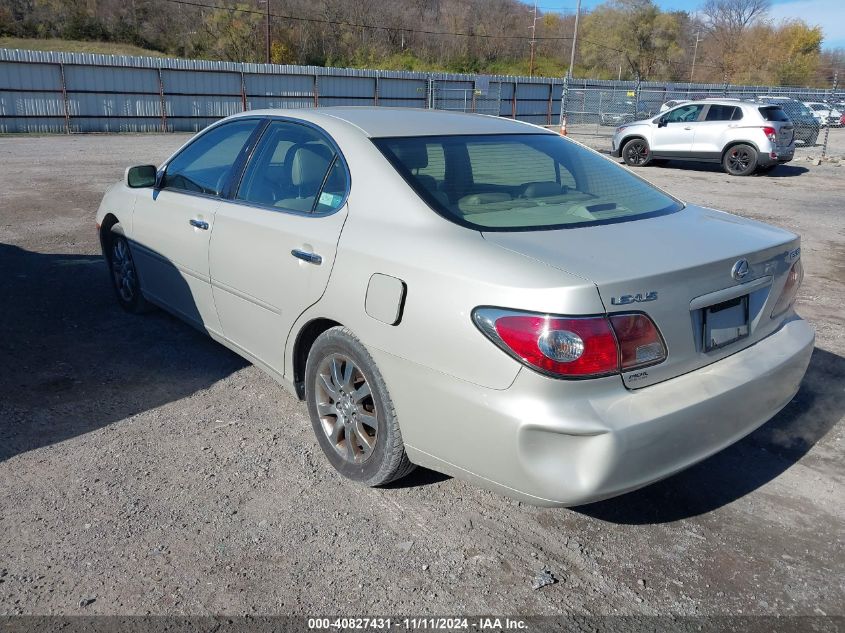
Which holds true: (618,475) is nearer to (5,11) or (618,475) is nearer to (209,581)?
(209,581)

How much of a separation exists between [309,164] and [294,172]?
0.40 feet

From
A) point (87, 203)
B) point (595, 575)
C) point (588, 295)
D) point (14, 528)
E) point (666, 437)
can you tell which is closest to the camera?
point (588, 295)

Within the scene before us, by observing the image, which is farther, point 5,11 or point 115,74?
point 5,11

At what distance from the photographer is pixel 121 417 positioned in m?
3.78

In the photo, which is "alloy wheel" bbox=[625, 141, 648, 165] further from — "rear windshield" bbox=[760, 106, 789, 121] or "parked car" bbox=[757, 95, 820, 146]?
"parked car" bbox=[757, 95, 820, 146]

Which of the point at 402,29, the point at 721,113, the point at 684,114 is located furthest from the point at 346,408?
the point at 402,29

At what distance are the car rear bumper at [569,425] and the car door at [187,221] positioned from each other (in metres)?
1.74

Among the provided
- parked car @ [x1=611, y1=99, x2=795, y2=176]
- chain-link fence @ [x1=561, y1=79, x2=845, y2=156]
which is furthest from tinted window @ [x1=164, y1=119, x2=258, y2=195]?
chain-link fence @ [x1=561, y1=79, x2=845, y2=156]

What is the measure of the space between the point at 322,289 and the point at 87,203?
28.5ft

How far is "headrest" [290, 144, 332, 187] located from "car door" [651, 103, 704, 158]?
604 inches

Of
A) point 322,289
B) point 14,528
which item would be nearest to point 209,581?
Answer: point 14,528

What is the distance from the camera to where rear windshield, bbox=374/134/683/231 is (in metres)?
2.98

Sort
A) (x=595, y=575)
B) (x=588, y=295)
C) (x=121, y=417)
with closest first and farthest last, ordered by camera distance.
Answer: (x=588, y=295)
(x=595, y=575)
(x=121, y=417)

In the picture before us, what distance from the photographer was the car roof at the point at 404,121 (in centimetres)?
344
